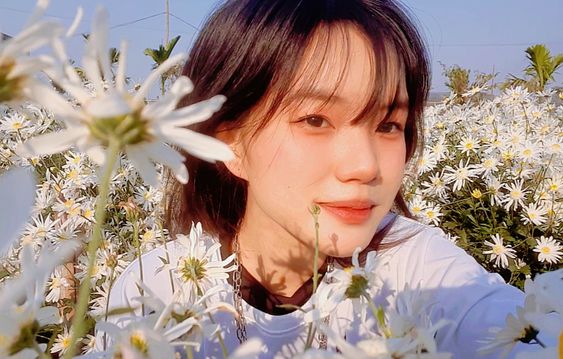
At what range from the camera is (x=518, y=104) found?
270cm

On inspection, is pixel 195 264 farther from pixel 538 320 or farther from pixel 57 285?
pixel 57 285

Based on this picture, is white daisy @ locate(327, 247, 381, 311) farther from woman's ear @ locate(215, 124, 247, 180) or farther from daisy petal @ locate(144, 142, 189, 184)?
woman's ear @ locate(215, 124, 247, 180)

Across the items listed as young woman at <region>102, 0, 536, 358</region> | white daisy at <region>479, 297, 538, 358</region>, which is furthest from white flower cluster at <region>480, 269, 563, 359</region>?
young woman at <region>102, 0, 536, 358</region>

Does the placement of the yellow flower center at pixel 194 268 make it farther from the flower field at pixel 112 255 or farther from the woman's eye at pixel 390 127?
the woman's eye at pixel 390 127

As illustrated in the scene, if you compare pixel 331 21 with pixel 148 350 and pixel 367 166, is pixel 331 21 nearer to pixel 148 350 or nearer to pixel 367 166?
pixel 367 166

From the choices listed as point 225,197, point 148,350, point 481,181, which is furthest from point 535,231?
point 148,350

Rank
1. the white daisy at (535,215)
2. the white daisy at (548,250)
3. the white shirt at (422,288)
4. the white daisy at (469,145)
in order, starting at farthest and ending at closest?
the white daisy at (469,145) < the white daisy at (535,215) < the white daisy at (548,250) < the white shirt at (422,288)

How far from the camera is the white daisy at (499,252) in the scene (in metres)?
1.72

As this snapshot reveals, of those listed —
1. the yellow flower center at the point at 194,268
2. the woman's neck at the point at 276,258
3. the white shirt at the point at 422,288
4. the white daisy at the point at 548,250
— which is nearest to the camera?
the yellow flower center at the point at 194,268

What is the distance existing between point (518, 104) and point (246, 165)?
2207 millimetres

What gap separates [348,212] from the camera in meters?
0.70

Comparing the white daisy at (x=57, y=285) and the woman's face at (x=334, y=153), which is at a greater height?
the woman's face at (x=334, y=153)

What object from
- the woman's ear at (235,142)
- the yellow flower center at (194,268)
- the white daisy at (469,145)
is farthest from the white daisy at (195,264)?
the white daisy at (469,145)

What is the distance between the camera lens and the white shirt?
643 millimetres
